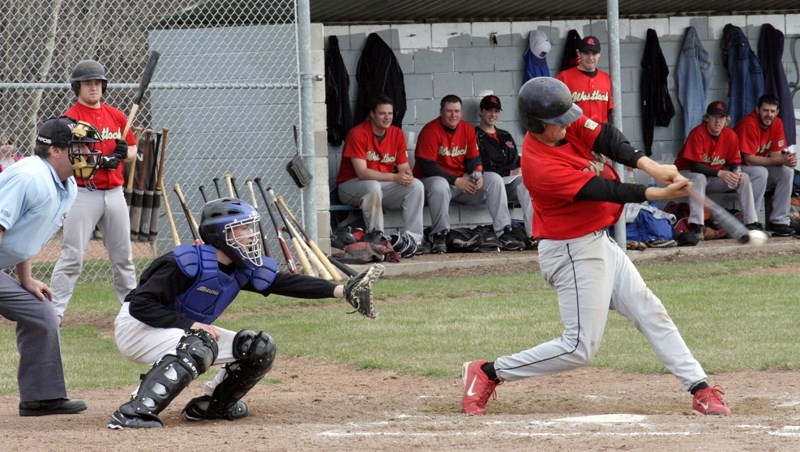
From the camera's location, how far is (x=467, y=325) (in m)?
9.12

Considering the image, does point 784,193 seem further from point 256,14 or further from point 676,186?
point 676,186

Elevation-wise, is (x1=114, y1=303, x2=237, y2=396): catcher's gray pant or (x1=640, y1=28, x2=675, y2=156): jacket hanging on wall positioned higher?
(x1=640, y1=28, x2=675, y2=156): jacket hanging on wall

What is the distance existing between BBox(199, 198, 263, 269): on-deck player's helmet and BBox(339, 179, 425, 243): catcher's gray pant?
22.6ft

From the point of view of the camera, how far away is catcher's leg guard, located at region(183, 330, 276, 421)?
229 inches

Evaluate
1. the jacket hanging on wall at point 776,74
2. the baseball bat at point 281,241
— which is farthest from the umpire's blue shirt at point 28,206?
the jacket hanging on wall at point 776,74

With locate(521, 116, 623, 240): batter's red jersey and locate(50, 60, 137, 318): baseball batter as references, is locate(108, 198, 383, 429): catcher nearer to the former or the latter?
locate(521, 116, 623, 240): batter's red jersey

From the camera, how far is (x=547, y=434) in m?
5.20

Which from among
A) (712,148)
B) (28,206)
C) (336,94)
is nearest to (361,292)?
(28,206)

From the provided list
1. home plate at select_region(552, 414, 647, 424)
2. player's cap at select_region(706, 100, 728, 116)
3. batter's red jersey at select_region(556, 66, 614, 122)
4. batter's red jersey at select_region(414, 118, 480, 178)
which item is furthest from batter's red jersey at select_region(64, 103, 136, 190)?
player's cap at select_region(706, 100, 728, 116)

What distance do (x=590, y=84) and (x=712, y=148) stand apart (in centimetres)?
224

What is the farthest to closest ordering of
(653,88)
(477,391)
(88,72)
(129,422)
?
(653,88) < (88,72) < (477,391) < (129,422)

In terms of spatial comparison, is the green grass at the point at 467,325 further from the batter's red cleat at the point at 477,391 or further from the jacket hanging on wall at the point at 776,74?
the jacket hanging on wall at the point at 776,74

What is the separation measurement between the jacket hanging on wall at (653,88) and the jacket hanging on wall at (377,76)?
3.02 m

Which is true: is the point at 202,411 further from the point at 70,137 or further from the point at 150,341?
the point at 70,137
